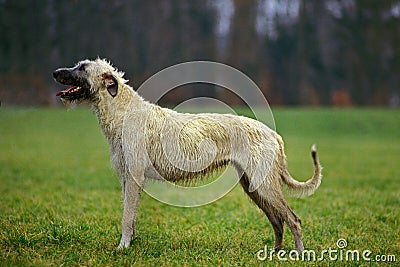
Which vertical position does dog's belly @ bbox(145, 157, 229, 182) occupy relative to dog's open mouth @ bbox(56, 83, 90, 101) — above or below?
below

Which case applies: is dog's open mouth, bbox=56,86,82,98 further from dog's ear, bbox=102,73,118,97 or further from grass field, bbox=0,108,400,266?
grass field, bbox=0,108,400,266

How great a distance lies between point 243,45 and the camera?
40.0 meters

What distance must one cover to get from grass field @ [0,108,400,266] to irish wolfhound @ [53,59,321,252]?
616 mm

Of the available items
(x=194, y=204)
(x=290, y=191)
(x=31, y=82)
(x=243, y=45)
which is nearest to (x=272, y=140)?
(x=290, y=191)

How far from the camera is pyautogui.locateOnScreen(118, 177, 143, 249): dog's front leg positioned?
5.93 m

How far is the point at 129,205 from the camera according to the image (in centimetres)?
597

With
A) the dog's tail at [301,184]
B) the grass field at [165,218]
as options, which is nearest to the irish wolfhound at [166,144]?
the dog's tail at [301,184]

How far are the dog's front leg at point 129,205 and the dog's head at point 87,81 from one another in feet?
3.62

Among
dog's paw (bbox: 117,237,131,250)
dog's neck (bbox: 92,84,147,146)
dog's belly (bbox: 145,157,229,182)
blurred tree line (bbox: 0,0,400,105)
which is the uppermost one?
dog's neck (bbox: 92,84,147,146)

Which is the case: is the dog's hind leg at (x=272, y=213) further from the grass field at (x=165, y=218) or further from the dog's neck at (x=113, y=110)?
the dog's neck at (x=113, y=110)

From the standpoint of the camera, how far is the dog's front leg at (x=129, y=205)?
5.93 metres

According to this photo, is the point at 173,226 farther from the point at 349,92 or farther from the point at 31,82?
the point at 349,92

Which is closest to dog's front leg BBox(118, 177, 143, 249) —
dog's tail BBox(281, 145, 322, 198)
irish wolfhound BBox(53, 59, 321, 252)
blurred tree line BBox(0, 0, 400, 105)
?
irish wolfhound BBox(53, 59, 321, 252)

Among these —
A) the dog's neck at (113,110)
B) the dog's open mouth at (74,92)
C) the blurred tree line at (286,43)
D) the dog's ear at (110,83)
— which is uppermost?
the dog's ear at (110,83)
